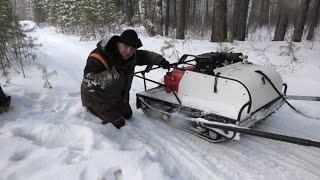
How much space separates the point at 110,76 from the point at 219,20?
24.5 ft

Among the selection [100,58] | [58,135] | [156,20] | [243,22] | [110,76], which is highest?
[156,20]

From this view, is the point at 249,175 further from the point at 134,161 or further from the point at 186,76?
the point at 186,76

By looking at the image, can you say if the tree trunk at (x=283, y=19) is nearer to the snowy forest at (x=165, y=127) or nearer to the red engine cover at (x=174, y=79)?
the snowy forest at (x=165, y=127)

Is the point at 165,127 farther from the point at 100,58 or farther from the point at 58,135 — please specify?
the point at 58,135

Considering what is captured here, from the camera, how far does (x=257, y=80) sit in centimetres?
427

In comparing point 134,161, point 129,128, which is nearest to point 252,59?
point 129,128

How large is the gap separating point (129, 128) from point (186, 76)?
1.20 m

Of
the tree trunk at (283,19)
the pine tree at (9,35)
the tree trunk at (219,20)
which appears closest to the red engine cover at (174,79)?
the pine tree at (9,35)

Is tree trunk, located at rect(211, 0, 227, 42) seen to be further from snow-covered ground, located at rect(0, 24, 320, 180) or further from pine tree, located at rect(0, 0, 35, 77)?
pine tree, located at rect(0, 0, 35, 77)

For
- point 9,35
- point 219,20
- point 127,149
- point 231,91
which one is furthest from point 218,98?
point 219,20

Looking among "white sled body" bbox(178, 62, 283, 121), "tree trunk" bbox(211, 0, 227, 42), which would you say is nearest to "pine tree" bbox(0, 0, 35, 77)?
"white sled body" bbox(178, 62, 283, 121)

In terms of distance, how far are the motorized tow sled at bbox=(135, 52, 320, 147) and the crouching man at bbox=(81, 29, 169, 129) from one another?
0.67 metres

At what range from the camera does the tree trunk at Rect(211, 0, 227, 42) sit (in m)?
10.7

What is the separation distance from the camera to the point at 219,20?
10.8 metres
